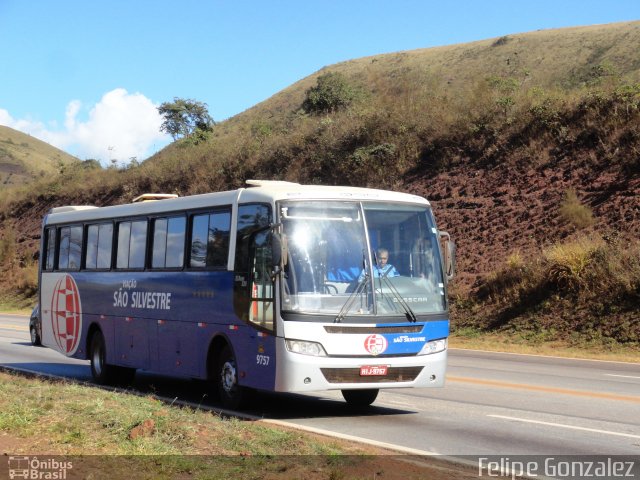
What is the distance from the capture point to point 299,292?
12.0 metres

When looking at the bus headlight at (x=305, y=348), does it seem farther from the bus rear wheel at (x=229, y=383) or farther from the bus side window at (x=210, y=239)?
the bus side window at (x=210, y=239)

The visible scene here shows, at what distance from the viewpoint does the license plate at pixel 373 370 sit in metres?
12.0

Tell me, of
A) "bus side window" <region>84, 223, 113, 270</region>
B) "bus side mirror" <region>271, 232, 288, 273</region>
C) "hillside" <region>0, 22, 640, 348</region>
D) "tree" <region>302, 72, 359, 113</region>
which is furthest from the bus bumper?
"tree" <region>302, 72, 359, 113</region>

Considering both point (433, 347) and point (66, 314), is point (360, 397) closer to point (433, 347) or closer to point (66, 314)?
point (433, 347)

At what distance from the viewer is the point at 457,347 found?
26.5m

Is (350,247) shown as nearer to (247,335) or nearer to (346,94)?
(247,335)

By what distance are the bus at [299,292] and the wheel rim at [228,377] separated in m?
0.03

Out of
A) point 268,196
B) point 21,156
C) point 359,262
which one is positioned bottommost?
point 359,262

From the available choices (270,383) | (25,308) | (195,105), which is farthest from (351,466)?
(195,105)

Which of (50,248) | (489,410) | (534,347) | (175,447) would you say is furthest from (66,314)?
(534,347)

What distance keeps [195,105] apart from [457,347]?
184ft

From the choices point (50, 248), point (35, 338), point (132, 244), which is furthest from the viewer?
point (35, 338)

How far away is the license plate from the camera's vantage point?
12.0 metres

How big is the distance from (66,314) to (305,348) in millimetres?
8805
